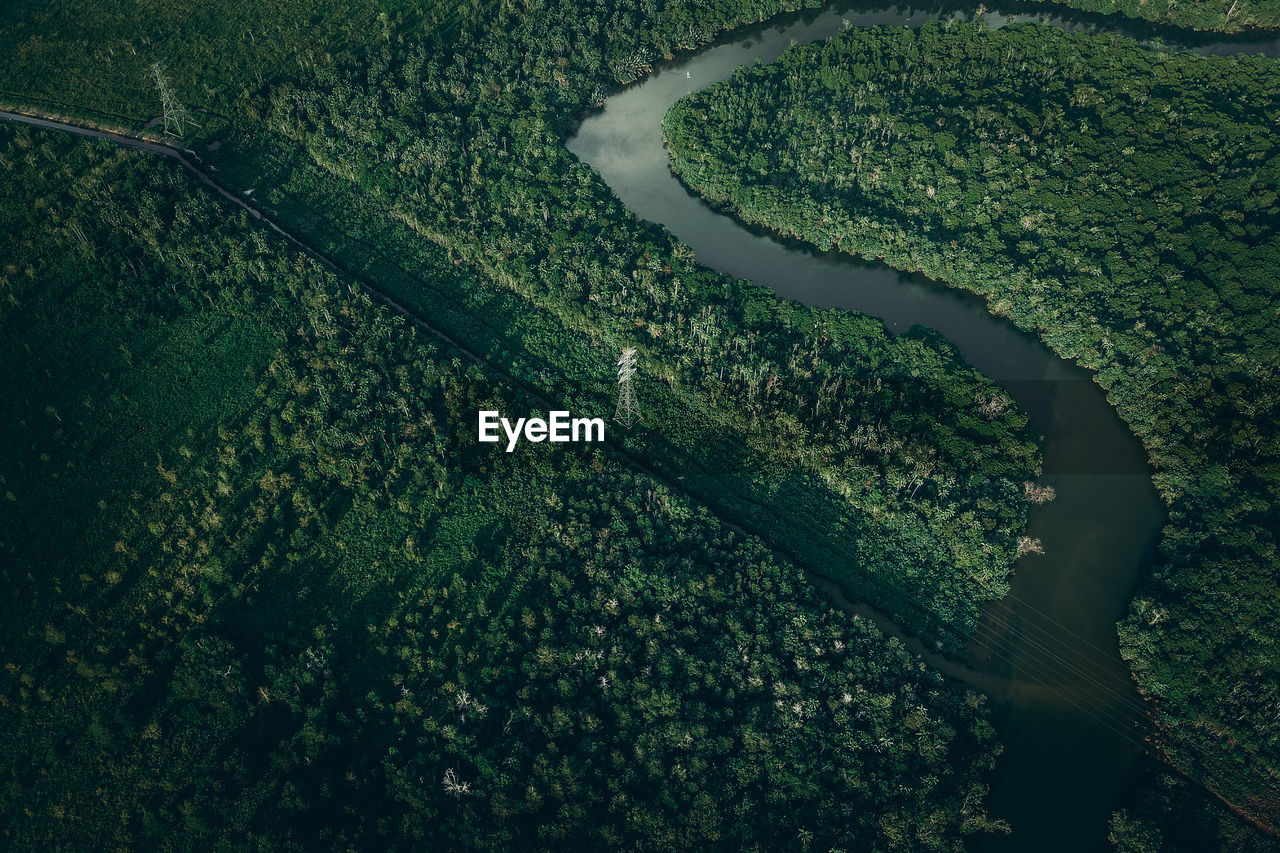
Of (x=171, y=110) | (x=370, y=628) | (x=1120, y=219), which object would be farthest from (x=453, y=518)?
(x=1120, y=219)

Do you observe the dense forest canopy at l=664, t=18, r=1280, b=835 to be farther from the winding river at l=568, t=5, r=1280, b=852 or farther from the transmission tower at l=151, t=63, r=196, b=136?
the transmission tower at l=151, t=63, r=196, b=136

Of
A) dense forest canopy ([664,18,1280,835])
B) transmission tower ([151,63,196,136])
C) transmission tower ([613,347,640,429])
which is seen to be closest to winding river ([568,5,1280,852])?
dense forest canopy ([664,18,1280,835])

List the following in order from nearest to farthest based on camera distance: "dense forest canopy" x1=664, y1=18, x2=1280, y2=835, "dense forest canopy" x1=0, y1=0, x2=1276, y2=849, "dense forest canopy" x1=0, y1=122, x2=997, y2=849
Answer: "dense forest canopy" x1=0, y1=122, x2=997, y2=849
"dense forest canopy" x1=0, y1=0, x2=1276, y2=849
"dense forest canopy" x1=664, y1=18, x2=1280, y2=835

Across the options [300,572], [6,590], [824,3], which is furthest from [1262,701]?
[824,3]

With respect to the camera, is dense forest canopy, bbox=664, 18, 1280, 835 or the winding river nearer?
the winding river

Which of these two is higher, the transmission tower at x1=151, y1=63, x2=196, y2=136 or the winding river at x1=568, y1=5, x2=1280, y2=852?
the transmission tower at x1=151, y1=63, x2=196, y2=136

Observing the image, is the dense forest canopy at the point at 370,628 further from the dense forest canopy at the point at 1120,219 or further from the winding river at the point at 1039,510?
the dense forest canopy at the point at 1120,219

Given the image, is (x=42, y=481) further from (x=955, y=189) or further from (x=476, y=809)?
(x=955, y=189)
